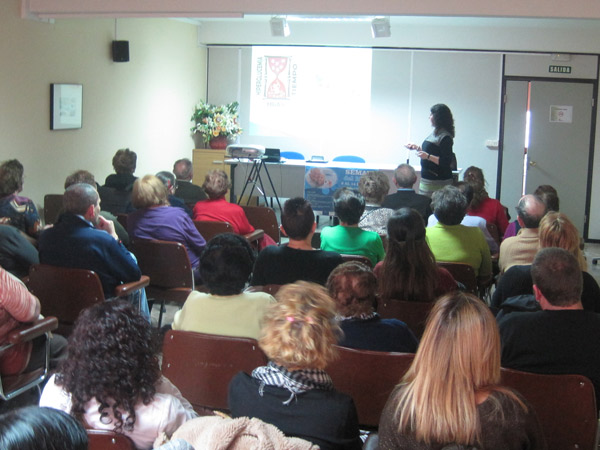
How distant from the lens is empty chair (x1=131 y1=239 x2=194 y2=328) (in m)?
4.55

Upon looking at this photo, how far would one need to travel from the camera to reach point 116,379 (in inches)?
79.7

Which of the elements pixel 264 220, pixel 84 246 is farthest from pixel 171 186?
pixel 84 246

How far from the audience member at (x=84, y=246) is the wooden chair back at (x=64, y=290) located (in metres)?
0.24

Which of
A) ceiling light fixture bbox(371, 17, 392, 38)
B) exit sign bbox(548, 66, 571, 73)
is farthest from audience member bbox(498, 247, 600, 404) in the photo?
Answer: exit sign bbox(548, 66, 571, 73)

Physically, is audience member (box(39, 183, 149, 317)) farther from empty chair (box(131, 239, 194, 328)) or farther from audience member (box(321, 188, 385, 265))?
audience member (box(321, 188, 385, 265))

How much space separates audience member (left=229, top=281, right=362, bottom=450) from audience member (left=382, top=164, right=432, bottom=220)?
12.2ft

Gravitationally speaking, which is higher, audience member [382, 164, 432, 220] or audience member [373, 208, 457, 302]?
audience member [382, 164, 432, 220]

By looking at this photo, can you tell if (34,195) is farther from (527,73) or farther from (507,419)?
(527,73)

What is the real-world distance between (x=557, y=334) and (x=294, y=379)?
1.14 meters

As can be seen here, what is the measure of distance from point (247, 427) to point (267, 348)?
52 centimetres

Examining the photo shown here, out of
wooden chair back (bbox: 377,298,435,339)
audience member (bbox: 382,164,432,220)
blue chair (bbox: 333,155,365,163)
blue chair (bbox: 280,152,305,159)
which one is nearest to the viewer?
wooden chair back (bbox: 377,298,435,339)

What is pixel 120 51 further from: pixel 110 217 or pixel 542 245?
pixel 542 245

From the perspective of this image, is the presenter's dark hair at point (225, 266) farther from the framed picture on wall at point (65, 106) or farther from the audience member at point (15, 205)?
the framed picture on wall at point (65, 106)

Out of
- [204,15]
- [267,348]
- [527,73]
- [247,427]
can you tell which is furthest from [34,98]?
[527,73]
